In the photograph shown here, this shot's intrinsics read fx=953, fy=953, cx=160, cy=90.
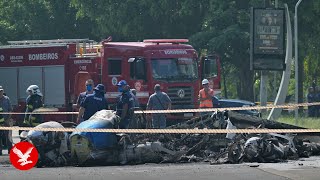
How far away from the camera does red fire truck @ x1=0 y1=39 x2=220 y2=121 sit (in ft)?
84.8

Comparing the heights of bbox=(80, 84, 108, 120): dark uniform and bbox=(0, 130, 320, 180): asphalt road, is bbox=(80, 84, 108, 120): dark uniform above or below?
above

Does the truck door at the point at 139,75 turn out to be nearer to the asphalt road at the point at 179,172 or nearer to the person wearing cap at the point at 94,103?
the person wearing cap at the point at 94,103

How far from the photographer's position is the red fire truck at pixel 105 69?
2586cm

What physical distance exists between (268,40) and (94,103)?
11001mm

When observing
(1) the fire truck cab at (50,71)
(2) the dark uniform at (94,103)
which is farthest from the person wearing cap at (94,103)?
(1) the fire truck cab at (50,71)

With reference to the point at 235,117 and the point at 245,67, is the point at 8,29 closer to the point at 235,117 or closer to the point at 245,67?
the point at 245,67

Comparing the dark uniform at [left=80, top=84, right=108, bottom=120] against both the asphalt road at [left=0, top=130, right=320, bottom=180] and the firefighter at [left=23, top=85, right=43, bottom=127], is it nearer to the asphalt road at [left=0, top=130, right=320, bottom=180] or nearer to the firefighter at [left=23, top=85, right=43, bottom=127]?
the firefighter at [left=23, top=85, right=43, bottom=127]

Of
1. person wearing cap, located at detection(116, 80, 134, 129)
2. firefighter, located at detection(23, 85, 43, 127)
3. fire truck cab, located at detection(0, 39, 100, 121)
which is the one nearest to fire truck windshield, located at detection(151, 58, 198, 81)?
fire truck cab, located at detection(0, 39, 100, 121)

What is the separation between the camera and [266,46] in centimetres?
2766

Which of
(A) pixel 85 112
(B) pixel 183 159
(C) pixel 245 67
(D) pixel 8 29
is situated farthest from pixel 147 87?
(D) pixel 8 29

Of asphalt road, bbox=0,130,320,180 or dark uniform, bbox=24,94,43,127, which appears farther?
dark uniform, bbox=24,94,43,127

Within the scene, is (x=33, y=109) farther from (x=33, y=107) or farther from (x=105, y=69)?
(x=105, y=69)

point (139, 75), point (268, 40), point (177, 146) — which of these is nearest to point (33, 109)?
point (177, 146)

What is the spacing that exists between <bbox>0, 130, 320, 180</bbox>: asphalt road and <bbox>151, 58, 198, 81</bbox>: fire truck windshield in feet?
34.8
